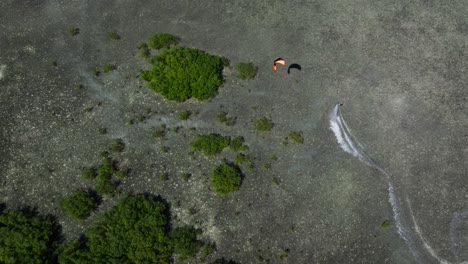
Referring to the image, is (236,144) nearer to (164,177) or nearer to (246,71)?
(164,177)

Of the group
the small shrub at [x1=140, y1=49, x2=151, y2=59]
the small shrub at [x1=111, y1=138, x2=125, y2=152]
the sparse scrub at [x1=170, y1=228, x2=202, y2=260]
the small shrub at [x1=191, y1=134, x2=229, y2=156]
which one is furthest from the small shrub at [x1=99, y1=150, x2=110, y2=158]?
the small shrub at [x1=140, y1=49, x2=151, y2=59]

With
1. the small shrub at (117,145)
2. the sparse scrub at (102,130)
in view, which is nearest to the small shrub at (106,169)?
the small shrub at (117,145)

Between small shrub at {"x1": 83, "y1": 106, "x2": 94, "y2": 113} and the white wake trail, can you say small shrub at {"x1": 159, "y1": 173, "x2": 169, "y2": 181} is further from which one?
the white wake trail

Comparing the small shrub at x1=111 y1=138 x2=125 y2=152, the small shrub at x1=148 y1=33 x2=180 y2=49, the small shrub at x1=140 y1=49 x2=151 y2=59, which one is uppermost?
the small shrub at x1=148 y1=33 x2=180 y2=49

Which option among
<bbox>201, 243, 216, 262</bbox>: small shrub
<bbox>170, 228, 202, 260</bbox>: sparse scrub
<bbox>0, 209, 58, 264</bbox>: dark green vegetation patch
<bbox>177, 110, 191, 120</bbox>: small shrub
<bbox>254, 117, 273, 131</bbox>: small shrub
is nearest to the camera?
<bbox>0, 209, 58, 264</bbox>: dark green vegetation patch

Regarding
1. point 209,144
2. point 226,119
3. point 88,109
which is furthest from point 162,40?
point 209,144

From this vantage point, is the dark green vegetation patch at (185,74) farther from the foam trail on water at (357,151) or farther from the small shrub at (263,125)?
the foam trail on water at (357,151)

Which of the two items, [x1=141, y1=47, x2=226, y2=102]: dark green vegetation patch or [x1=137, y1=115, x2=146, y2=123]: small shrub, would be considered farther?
[x1=141, y1=47, x2=226, y2=102]: dark green vegetation patch

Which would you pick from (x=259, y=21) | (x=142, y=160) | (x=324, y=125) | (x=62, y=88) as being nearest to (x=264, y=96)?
(x=324, y=125)
